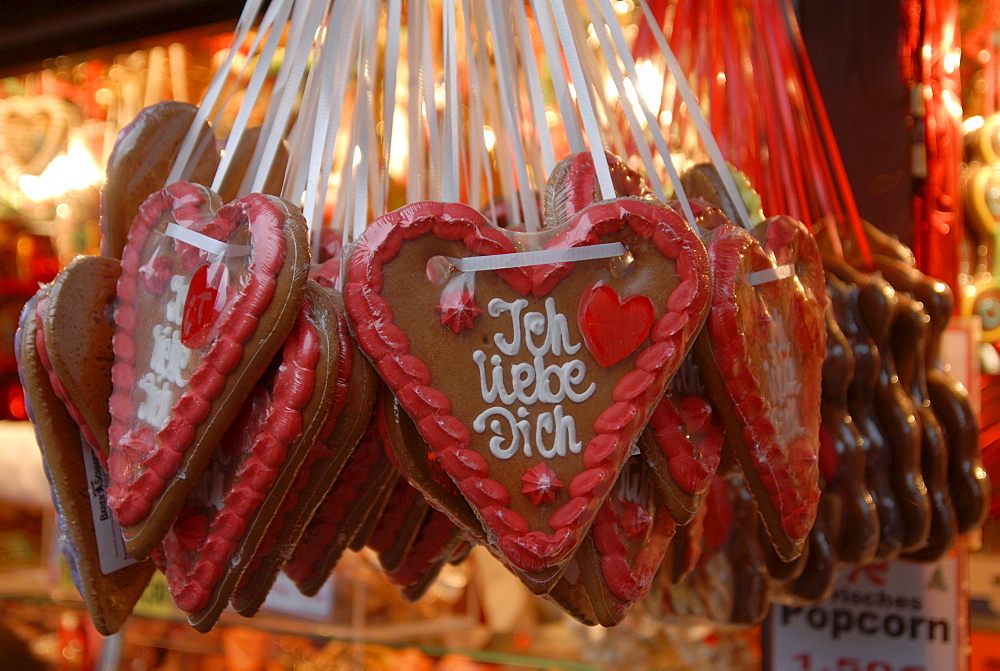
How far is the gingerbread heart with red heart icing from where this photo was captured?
0.40m

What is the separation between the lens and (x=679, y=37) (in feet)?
2.52

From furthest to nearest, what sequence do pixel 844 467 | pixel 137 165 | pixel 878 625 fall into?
pixel 878 625 → pixel 844 467 → pixel 137 165

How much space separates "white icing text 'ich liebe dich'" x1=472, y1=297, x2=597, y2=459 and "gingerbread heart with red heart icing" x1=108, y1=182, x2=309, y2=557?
0.10m

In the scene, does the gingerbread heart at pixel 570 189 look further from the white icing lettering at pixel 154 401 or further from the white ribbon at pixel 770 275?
the white icing lettering at pixel 154 401

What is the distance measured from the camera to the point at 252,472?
413 millimetres

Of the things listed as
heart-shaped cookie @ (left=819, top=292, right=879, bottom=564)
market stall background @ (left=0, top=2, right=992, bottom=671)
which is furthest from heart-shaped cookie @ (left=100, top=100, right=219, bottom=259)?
market stall background @ (left=0, top=2, right=992, bottom=671)

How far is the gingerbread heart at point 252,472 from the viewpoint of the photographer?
0.40 meters

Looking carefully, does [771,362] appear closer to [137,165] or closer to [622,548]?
[622,548]

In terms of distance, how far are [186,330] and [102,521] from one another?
0.15 metres

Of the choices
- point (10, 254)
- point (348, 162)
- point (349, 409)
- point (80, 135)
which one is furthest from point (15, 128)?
point (349, 409)

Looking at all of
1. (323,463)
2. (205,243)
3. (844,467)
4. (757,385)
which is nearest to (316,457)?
(323,463)

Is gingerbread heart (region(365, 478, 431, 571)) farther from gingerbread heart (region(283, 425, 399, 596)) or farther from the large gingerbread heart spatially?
the large gingerbread heart

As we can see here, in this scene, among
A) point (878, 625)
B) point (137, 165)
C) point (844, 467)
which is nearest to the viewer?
point (137, 165)

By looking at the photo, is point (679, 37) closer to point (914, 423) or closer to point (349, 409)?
point (914, 423)
